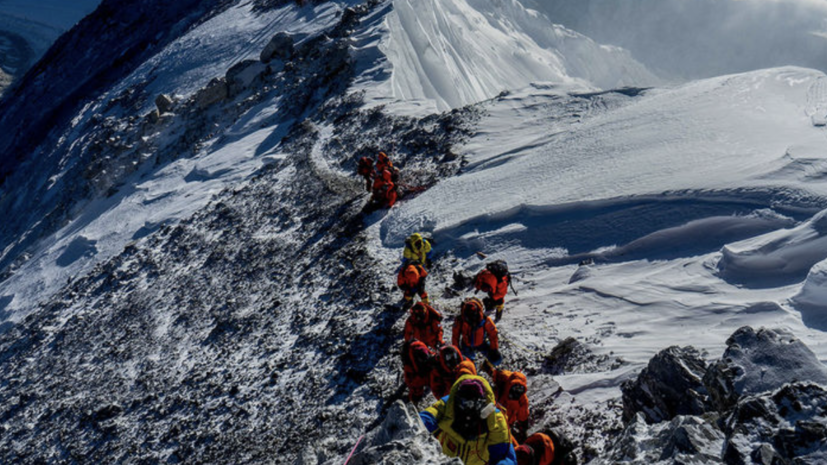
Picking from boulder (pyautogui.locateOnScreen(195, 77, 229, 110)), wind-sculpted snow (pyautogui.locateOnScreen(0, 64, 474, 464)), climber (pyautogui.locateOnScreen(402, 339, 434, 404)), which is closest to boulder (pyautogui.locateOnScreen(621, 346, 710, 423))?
climber (pyautogui.locateOnScreen(402, 339, 434, 404))

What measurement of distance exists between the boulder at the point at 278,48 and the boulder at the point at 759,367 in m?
23.6

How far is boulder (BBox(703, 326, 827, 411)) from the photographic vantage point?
4887 millimetres

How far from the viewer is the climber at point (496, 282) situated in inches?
353

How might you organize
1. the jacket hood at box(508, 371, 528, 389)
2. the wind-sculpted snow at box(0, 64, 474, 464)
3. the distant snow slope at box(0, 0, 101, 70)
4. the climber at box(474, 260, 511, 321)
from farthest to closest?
the distant snow slope at box(0, 0, 101, 70)
the climber at box(474, 260, 511, 321)
the wind-sculpted snow at box(0, 64, 474, 464)
the jacket hood at box(508, 371, 528, 389)

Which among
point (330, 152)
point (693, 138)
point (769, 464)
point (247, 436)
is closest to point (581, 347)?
point (769, 464)

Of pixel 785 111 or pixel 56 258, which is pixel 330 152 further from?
pixel 785 111

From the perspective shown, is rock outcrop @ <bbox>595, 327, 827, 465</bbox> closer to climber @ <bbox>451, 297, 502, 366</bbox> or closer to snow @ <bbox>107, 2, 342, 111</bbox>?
climber @ <bbox>451, 297, 502, 366</bbox>

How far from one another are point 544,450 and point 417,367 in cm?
214

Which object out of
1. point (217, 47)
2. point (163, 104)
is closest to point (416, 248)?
point (163, 104)

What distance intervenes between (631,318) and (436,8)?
22.3m

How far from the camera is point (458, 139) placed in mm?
16031

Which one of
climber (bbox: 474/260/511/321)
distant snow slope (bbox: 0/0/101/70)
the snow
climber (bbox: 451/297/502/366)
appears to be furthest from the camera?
distant snow slope (bbox: 0/0/101/70)

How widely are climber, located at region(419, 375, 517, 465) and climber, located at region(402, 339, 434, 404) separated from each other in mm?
1859

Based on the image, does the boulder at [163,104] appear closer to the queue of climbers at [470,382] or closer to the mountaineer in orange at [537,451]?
the queue of climbers at [470,382]
